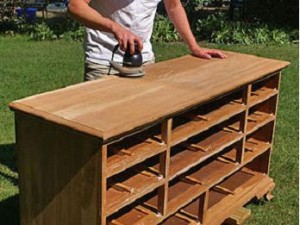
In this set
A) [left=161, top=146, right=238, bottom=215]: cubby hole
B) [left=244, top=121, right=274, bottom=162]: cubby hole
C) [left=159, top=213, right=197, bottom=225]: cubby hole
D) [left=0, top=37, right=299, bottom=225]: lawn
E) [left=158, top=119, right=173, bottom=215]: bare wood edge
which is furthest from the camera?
[left=0, top=37, right=299, bottom=225]: lawn

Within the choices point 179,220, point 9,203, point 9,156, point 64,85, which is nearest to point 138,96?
point 179,220

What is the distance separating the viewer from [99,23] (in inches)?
113

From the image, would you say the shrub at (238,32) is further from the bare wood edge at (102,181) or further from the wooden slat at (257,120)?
the bare wood edge at (102,181)

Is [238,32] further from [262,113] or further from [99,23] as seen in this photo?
[99,23]

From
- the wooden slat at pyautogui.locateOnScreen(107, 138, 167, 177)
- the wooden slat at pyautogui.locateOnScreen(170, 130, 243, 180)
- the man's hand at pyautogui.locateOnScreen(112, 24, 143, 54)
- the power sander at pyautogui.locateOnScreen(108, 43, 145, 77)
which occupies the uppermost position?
the man's hand at pyautogui.locateOnScreen(112, 24, 143, 54)

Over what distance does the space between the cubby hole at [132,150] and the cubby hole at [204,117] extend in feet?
0.38

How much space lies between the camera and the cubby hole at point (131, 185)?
2578 mm

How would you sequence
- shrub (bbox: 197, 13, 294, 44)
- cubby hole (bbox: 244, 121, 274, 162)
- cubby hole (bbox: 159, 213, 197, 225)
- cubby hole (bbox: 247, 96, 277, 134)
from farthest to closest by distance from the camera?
shrub (bbox: 197, 13, 294, 44), cubby hole (bbox: 244, 121, 274, 162), cubby hole (bbox: 247, 96, 277, 134), cubby hole (bbox: 159, 213, 197, 225)

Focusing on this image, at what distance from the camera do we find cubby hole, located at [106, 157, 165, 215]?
2578 mm

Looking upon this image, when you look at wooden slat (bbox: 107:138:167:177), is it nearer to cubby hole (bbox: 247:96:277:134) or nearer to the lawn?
cubby hole (bbox: 247:96:277:134)

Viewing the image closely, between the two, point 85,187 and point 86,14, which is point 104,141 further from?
point 86,14

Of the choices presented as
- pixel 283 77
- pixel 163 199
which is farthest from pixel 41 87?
pixel 163 199

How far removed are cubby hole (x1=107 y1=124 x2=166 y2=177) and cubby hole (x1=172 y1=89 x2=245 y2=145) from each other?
116 mm

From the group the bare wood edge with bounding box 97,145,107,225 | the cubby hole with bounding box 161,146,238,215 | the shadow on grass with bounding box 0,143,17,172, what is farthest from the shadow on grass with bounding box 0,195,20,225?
the bare wood edge with bounding box 97,145,107,225
